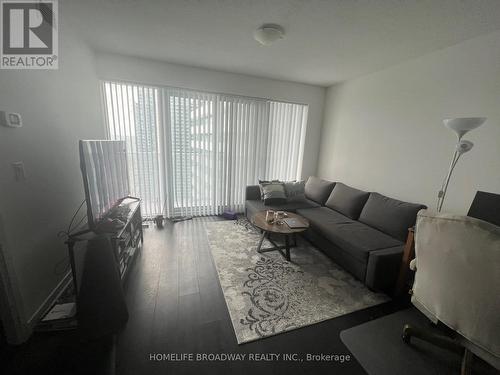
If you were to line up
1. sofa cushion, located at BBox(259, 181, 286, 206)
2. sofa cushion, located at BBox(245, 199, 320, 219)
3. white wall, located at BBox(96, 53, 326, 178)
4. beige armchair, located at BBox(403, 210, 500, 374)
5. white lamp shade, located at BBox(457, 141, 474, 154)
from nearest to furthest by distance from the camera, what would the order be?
beige armchair, located at BBox(403, 210, 500, 374) < white lamp shade, located at BBox(457, 141, 474, 154) < white wall, located at BBox(96, 53, 326, 178) < sofa cushion, located at BBox(245, 199, 320, 219) < sofa cushion, located at BBox(259, 181, 286, 206)

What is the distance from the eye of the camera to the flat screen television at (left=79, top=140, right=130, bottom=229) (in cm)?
158

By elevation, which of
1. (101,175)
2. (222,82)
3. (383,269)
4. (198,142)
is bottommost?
(383,269)

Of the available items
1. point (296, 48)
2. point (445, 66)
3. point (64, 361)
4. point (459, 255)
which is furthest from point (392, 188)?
point (64, 361)

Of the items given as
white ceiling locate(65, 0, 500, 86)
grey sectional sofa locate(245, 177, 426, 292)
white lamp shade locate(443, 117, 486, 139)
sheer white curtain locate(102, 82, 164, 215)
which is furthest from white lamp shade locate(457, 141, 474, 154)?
sheer white curtain locate(102, 82, 164, 215)

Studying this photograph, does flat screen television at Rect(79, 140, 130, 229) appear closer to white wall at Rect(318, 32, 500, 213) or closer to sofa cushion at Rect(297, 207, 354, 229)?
sofa cushion at Rect(297, 207, 354, 229)

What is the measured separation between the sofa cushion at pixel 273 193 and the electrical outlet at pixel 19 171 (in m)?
2.77

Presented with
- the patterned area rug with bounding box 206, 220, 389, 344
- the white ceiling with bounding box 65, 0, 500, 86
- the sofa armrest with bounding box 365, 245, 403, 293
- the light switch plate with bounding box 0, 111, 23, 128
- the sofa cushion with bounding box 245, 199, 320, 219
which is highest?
the white ceiling with bounding box 65, 0, 500, 86

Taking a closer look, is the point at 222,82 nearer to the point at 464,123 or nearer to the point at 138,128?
the point at 138,128

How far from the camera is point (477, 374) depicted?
1302 mm

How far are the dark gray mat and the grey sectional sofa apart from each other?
0.43 metres

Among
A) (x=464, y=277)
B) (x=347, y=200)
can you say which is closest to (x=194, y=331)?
(x=464, y=277)

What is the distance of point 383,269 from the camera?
6.19 ft

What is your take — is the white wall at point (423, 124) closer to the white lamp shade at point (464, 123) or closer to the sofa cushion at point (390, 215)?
the sofa cushion at point (390, 215)

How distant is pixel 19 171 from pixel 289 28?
2.60 m
